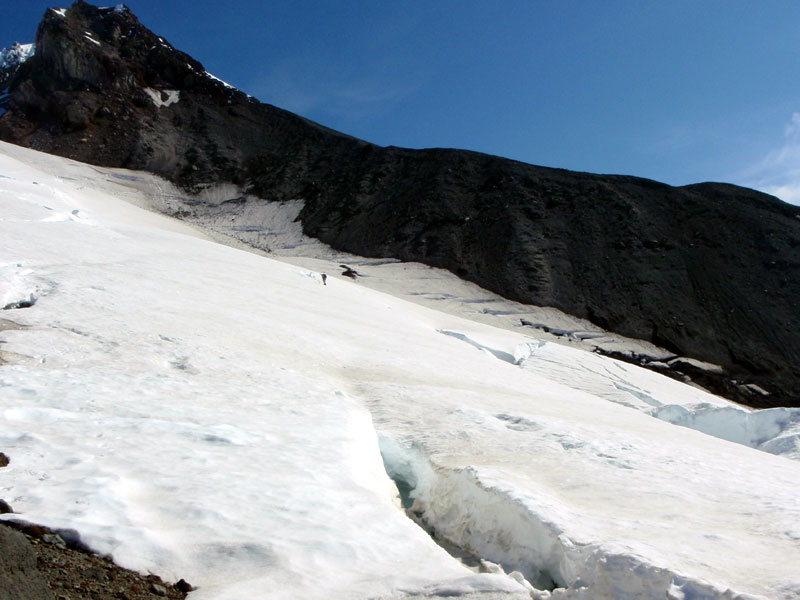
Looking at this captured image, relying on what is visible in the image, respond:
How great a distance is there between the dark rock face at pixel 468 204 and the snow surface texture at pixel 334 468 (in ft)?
96.3

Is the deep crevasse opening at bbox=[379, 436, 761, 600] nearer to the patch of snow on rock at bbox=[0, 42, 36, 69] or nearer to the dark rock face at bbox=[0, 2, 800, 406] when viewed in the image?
the dark rock face at bbox=[0, 2, 800, 406]

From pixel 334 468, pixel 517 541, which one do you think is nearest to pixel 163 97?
pixel 334 468

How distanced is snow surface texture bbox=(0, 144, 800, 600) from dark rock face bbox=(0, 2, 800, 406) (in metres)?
29.4

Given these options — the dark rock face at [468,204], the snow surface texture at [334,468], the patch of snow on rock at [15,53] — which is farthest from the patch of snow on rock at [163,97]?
the snow surface texture at [334,468]

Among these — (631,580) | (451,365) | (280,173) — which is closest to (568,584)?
(631,580)

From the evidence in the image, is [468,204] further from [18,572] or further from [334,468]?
[18,572]

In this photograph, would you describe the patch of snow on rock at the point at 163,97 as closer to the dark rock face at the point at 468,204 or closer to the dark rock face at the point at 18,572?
the dark rock face at the point at 468,204

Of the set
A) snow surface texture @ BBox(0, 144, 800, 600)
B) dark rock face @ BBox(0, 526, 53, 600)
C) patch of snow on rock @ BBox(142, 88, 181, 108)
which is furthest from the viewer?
patch of snow on rock @ BBox(142, 88, 181, 108)

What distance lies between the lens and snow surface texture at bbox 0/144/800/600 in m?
4.24

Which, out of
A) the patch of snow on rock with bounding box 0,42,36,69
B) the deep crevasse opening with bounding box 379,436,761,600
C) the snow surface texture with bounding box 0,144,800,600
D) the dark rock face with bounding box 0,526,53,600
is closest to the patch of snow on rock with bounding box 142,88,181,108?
→ the patch of snow on rock with bounding box 0,42,36,69

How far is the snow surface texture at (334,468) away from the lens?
13.9ft

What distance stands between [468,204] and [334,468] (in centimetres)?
4651

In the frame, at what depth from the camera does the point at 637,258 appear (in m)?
44.5

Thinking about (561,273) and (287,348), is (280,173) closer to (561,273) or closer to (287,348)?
(561,273)
